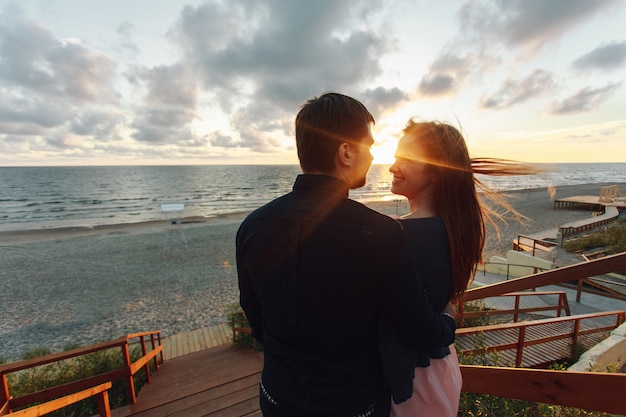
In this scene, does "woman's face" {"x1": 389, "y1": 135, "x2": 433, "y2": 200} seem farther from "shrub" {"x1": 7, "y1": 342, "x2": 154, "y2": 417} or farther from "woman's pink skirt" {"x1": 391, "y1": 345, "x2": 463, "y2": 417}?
"shrub" {"x1": 7, "y1": 342, "x2": 154, "y2": 417}

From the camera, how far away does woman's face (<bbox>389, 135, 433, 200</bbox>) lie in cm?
134

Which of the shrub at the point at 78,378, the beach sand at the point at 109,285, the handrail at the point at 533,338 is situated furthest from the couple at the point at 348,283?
the shrub at the point at 78,378

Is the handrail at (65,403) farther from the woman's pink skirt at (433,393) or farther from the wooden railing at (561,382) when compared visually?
the wooden railing at (561,382)

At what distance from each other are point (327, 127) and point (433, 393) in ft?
3.74

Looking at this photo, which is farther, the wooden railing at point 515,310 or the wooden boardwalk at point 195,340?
the wooden boardwalk at point 195,340

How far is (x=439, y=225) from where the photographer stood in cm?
125

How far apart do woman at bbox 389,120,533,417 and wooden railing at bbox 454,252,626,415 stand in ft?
1.26

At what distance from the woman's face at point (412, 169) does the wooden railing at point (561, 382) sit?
2.73 ft

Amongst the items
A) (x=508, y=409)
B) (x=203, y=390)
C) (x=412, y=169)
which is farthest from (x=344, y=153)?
(x=203, y=390)

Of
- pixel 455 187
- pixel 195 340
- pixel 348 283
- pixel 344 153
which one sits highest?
pixel 344 153

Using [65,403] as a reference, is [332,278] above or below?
above

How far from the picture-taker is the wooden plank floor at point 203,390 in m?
3.97

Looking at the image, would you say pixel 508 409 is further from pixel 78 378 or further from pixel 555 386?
pixel 78 378

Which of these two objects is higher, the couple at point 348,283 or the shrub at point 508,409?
the couple at point 348,283
